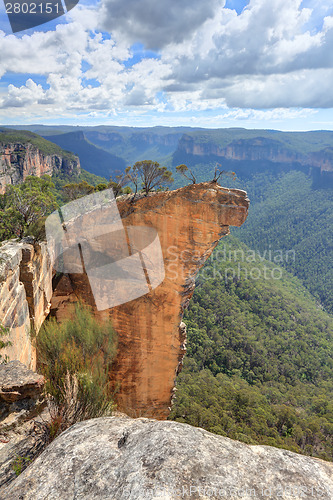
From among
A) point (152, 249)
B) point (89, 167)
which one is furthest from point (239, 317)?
point (89, 167)

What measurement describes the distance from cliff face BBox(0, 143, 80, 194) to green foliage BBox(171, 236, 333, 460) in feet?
147

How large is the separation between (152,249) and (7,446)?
9785mm

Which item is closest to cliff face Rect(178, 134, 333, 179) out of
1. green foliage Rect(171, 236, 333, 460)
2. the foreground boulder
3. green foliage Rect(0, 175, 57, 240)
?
green foliage Rect(171, 236, 333, 460)

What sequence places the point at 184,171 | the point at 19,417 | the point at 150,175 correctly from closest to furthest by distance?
the point at 19,417 < the point at 150,175 < the point at 184,171

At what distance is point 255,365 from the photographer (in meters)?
41.3

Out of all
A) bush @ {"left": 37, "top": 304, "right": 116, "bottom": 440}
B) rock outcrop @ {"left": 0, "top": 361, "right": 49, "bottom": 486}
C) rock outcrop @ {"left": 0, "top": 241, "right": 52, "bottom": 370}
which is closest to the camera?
rock outcrop @ {"left": 0, "top": 361, "right": 49, "bottom": 486}

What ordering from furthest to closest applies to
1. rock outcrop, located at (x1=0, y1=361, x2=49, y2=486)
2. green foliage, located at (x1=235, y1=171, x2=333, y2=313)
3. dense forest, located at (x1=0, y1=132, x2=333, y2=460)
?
green foliage, located at (x1=235, y1=171, x2=333, y2=313)
dense forest, located at (x1=0, y1=132, x2=333, y2=460)
rock outcrop, located at (x1=0, y1=361, x2=49, y2=486)

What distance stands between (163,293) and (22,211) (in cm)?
856

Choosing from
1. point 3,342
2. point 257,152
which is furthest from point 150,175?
point 257,152

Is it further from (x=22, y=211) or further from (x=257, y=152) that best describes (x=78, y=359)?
(x=257, y=152)

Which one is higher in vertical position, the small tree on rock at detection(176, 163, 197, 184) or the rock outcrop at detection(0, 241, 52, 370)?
the small tree on rock at detection(176, 163, 197, 184)

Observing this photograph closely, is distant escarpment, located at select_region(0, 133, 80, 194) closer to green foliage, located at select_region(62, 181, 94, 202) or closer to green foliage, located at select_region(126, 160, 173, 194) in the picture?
green foliage, located at select_region(62, 181, 94, 202)

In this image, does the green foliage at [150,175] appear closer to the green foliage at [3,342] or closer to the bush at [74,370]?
the bush at [74,370]

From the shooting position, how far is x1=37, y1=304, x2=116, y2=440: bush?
5.88 m
